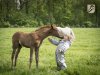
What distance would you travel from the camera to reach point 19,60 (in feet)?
33.2

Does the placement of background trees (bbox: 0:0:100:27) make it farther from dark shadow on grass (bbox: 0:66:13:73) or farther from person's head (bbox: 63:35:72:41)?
dark shadow on grass (bbox: 0:66:13:73)

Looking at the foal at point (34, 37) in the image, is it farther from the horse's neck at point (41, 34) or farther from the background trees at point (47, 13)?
the background trees at point (47, 13)

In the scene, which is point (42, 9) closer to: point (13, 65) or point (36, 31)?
point (36, 31)

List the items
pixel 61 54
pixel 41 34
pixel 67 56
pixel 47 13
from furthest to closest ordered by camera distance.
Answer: pixel 67 56, pixel 47 13, pixel 61 54, pixel 41 34

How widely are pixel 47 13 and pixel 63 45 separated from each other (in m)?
0.67

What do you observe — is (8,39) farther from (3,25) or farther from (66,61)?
(66,61)

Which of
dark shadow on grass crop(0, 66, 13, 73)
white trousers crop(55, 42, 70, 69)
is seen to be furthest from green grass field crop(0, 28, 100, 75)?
white trousers crop(55, 42, 70, 69)

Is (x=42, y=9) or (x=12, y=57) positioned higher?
(x=42, y=9)

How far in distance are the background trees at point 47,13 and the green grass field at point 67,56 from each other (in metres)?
0.15

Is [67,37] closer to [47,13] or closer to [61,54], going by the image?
[61,54]

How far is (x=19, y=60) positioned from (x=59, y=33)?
940 millimetres

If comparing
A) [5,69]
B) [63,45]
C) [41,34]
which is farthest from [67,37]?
[5,69]

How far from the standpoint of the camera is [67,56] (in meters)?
10.2

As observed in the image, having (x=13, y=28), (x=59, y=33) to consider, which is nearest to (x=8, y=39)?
(x=13, y=28)
